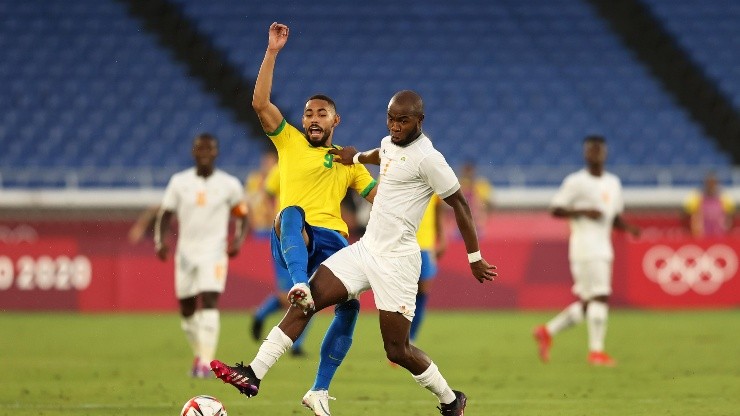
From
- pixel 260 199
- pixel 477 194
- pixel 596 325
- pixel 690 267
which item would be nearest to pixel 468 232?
pixel 596 325

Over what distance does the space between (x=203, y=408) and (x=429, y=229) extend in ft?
21.0

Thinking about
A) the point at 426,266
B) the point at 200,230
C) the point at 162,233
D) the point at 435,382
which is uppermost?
the point at 426,266

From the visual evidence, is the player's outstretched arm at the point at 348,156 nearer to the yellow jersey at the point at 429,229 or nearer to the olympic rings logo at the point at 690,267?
the yellow jersey at the point at 429,229

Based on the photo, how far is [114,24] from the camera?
89.7 ft

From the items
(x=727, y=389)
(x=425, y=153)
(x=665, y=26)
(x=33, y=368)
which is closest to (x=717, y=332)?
(x=727, y=389)

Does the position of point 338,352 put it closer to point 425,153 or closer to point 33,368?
point 425,153

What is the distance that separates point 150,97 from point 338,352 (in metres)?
19.0

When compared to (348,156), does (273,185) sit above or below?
above

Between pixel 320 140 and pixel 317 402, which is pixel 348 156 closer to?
pixel 320 140

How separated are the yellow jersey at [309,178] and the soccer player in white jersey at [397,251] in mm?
541

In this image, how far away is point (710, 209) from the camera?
2242cm

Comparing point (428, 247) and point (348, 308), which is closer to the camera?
point (348, 308)

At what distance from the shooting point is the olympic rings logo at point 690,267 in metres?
20.2

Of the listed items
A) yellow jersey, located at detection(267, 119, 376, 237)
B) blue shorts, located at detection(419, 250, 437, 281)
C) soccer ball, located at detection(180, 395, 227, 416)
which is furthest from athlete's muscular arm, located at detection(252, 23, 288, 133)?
blue shorts, located at detection(419, 250, 437, 281)
